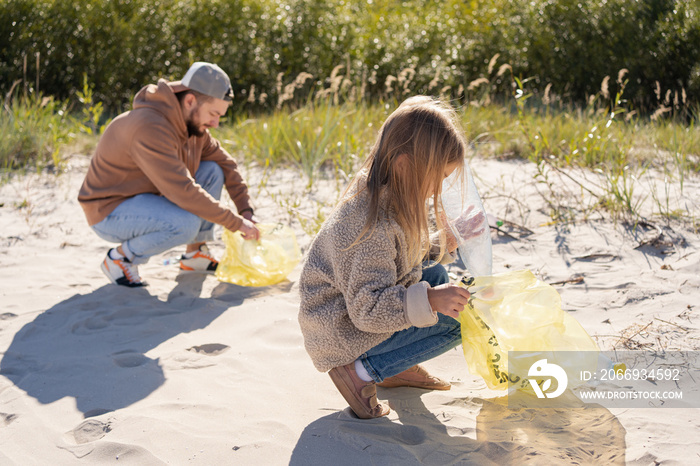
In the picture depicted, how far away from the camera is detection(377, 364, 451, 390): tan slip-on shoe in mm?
2348

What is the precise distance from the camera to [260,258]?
3467 millimetres

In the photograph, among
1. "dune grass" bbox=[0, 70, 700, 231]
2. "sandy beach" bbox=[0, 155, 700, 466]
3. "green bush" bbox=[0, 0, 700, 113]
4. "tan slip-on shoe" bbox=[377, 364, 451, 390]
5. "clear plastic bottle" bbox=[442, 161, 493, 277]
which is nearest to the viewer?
"sandy beach" bbox=[0, 155, 700, 466]

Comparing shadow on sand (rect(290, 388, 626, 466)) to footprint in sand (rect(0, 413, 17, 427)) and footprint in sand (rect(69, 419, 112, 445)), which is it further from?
footprint in sand (rect(0, 413, 17, 427))

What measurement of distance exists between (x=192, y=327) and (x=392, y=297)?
4.70ft

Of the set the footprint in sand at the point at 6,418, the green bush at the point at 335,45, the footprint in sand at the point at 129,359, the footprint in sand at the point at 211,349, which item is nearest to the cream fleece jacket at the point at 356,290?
the footprint in sand at the point at 211,349

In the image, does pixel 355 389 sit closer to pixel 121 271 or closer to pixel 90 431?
pixel 90 431

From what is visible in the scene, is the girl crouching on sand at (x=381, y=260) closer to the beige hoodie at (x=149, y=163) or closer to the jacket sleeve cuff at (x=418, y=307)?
the jacket sleeve cuff at (x=418, y=307)

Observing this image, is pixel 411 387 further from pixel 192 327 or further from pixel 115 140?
pixel 115 140

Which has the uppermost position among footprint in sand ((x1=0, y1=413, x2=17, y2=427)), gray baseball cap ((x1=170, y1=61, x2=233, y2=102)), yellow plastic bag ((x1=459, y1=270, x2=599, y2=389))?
gray baseball cap ((x1=170, y1=61, x2=233, y2=102))

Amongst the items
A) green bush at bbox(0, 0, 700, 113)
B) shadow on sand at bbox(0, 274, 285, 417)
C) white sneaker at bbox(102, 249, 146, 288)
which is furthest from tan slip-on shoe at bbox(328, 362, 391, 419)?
green bush at bbox(0, 0, 700, 113)

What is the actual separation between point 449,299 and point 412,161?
428mm

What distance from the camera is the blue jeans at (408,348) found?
2129 mm

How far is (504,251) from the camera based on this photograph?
12.0ft

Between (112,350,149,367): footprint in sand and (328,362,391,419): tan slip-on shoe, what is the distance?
93cm
